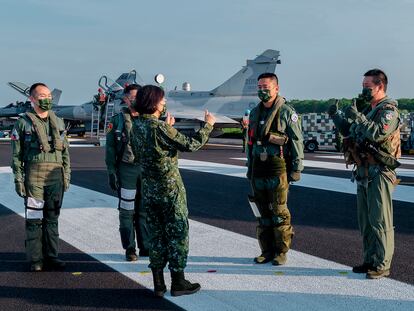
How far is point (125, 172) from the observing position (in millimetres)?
5605

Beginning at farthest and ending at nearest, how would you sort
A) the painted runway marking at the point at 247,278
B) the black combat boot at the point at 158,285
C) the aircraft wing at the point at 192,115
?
the aircraft wing at the point at 192,115 → the black combat boot at the point at 158,285 → the painted runway marking at the point at 247,278

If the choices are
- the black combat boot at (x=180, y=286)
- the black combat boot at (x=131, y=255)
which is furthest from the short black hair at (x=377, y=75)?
the black combat boot at (x=131, y=255)

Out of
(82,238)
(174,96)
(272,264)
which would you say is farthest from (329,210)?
(174,96)

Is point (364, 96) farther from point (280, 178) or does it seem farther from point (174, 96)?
point (174, 96)

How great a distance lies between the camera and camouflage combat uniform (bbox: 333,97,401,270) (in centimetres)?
466

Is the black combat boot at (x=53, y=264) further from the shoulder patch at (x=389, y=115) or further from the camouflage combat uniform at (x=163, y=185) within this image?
the shoulder patch at (x=389, y=115)

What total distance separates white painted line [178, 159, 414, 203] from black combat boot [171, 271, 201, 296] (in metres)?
6.14

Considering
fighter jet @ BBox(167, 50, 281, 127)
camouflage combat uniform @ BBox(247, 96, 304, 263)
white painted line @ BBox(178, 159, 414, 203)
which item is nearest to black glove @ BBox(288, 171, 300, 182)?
camouflage combat uniform @ BBox(247, 96, 304, 263)

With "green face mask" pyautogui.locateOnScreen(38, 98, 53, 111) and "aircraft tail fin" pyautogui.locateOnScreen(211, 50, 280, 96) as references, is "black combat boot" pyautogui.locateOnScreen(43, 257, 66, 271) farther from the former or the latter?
"aircraft tail fin" pyautogui.locateOnScreen(211, 50, 280, 96)

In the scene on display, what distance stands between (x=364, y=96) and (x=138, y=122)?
241cm

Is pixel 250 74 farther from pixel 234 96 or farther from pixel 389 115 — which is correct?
pixel 389 115

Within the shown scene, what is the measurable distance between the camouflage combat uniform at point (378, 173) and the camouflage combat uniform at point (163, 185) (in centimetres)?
163

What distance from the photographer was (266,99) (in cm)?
525

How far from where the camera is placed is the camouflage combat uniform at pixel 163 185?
13.9 feet
